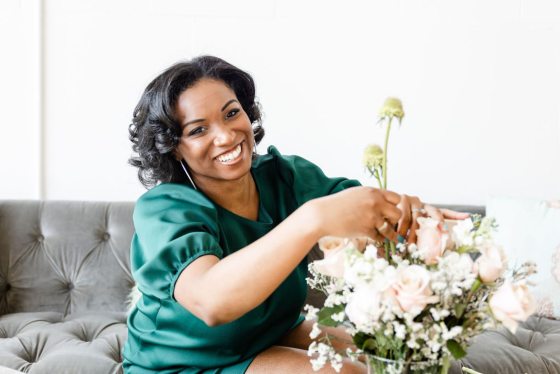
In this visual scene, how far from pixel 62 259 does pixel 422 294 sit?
5.98ft

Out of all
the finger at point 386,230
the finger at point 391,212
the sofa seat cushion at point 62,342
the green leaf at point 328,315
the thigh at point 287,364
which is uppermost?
the finger at point 391,212

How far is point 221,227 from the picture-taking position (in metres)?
1.74

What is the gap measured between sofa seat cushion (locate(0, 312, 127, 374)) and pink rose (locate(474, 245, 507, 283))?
1228mm

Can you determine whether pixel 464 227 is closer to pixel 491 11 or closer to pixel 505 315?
pixel 505 315

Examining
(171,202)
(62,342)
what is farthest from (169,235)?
(62,342)

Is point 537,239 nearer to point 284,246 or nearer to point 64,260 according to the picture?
point 284,246

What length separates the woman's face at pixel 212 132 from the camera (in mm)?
1717

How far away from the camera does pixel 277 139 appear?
283 centimetres

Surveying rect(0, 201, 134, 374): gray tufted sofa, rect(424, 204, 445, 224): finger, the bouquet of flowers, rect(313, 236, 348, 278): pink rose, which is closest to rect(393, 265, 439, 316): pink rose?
the bouquet of flowers

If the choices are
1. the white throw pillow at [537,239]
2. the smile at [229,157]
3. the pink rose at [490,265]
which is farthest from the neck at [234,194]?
the white throw pillow at [537,239]

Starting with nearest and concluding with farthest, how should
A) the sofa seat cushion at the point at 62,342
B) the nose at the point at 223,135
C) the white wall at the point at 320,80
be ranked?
the nose at the point at 223,135 < the sofa seat cushion at the point at 62,342 < the white wall at the point at 320,80

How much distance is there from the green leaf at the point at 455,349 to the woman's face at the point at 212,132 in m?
0.79

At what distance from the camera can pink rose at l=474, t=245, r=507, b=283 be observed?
108 cm

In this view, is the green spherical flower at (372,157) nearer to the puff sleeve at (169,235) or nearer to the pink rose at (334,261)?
the pink rose at (334,261)
